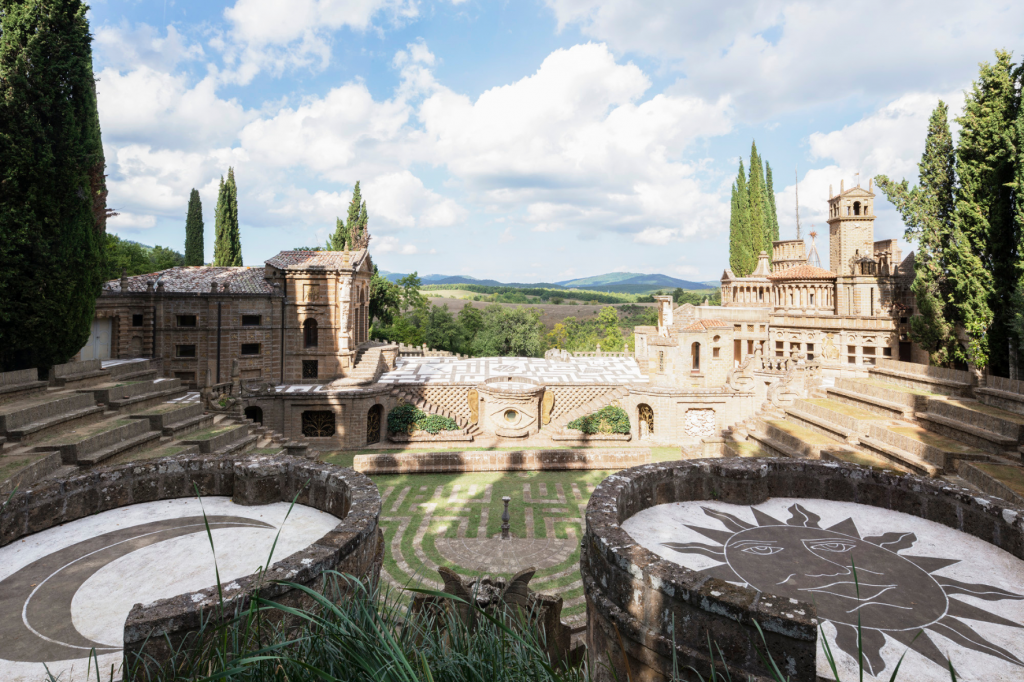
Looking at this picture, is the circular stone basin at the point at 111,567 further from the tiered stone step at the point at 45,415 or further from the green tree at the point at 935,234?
the green tree at the point at 935,234

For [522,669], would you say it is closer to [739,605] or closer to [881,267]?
[739,605]

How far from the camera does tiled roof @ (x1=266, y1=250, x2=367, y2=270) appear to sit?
31969mm

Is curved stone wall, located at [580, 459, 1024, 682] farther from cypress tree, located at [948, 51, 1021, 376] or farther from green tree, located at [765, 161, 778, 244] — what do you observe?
green tree, located at [765, 161, 778, 244]

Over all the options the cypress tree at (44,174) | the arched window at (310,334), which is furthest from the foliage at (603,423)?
the cypress tree at (44,174)

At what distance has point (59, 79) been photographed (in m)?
18.6

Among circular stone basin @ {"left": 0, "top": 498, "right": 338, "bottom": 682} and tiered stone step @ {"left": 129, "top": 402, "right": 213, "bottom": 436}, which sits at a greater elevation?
circular stone basin @ {"left": 0, "top": 498, "right": 338, "bottom": 682}

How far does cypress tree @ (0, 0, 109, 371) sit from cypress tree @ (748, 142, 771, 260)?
1871 inches

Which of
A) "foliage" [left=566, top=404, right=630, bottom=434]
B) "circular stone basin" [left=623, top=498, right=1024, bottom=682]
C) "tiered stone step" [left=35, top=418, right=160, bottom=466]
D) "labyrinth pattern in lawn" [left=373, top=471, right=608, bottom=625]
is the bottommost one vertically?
"labyrinth pattern in lawn" [left=373, top=471, right=608, bottom=625]

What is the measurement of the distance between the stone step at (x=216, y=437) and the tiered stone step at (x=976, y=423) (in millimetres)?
24894

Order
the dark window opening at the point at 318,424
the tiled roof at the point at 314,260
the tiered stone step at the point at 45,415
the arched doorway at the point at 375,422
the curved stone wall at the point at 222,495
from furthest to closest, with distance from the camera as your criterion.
A: the tiled roof at the point at 314,260
the arched doorway at the point at 375,422
the dark window opening at the point at 318,424
the tiered stone step at the point at 45,415
the curved stone wall at the point at 222,495

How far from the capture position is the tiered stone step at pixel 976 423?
602 inches

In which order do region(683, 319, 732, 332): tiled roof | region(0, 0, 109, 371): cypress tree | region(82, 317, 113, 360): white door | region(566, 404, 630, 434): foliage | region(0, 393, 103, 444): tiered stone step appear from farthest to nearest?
region(683, 319, 732, 332): tiled roof → region(566, 404, 630, 434): foliage → region(82, 317, 113, 360): white door → region(0, 0, 109, 371): cypress tree → region(0, 393, 103, 444): tiered stone step

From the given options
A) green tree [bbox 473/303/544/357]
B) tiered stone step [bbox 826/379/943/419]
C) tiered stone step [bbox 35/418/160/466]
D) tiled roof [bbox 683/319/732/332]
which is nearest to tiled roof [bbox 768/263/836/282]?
tiled roof [bbox 683/319/732/332]

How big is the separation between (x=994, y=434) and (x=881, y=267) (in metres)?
24.6
